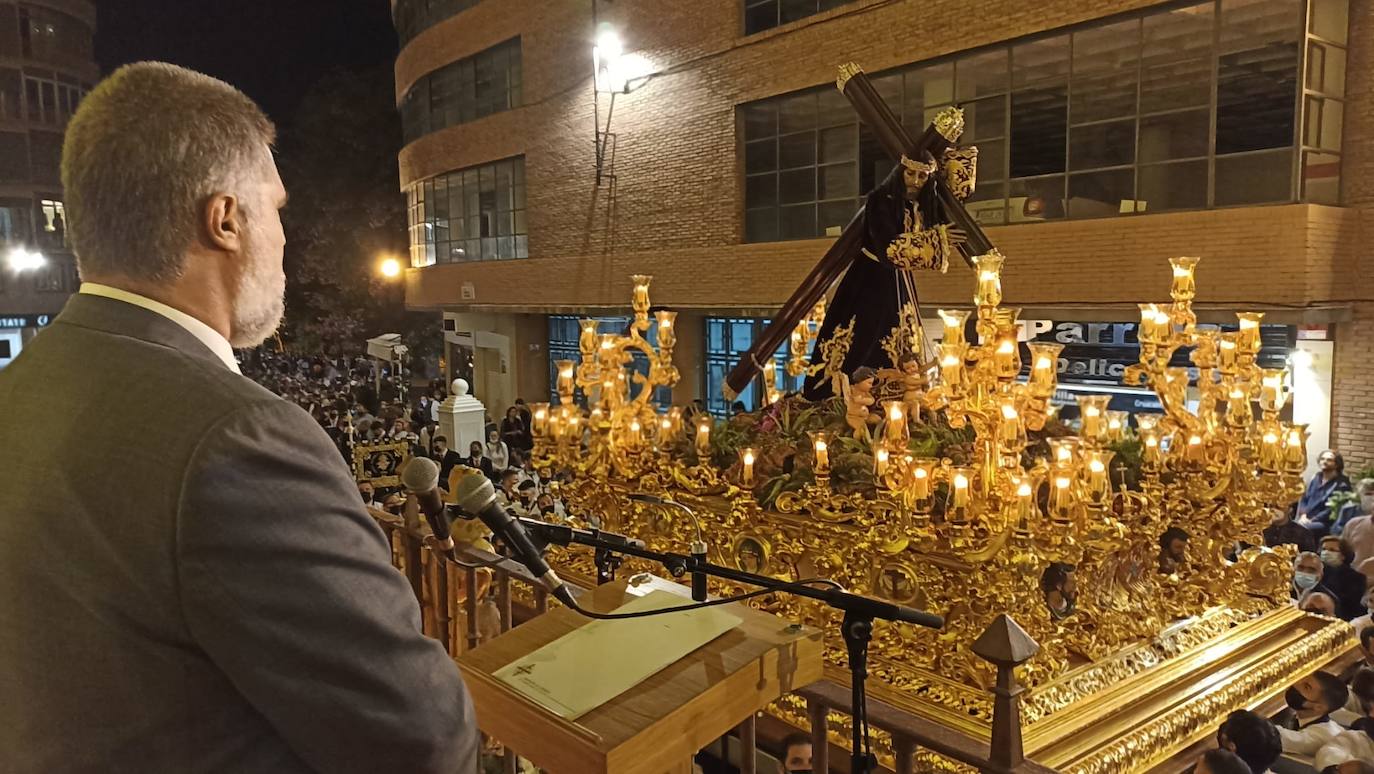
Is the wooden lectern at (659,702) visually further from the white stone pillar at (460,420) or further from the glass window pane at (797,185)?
the glass window pane at (797,185)

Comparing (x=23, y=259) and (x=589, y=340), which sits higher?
(x=23, y=259)

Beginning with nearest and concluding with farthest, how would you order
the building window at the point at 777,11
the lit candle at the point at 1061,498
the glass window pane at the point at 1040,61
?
the lit candle at the point at 1061,498 → the glass window pane at the point at 1040,61 → the building window at the point at 777,11

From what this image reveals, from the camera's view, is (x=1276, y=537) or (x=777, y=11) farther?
(x=777, y=11)

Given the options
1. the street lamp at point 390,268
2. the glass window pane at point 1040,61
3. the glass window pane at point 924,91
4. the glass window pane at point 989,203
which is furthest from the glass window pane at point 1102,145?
the street lamp at point 390,268

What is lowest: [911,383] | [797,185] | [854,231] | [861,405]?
[861,405]

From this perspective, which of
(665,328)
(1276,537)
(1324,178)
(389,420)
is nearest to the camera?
(665,328)

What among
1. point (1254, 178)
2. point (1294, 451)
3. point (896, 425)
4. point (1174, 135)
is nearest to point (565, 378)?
point (896, 425)

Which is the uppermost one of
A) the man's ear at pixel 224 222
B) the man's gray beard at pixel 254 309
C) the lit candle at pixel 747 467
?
the man's ear at pixel 224 222

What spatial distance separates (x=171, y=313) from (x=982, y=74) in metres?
11.7

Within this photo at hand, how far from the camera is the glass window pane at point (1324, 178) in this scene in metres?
9.30

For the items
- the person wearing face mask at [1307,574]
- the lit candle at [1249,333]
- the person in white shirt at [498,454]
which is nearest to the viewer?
the lit candle at [1249,333]

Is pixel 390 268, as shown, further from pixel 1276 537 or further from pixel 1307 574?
pixel 1307 574

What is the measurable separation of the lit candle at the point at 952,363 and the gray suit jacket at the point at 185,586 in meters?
3.60

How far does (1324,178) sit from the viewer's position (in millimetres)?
9367
